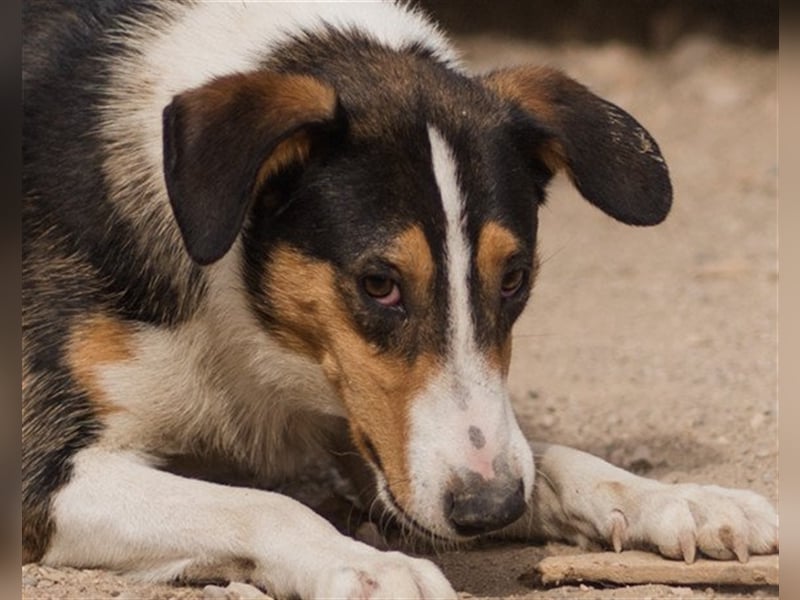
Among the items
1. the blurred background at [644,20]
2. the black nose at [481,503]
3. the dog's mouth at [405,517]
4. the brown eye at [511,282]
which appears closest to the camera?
the black nose at [481,503]

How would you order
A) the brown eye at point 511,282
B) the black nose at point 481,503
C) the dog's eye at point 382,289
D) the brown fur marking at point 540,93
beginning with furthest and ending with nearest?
the brown fur marking at point 540,93 < the brown eye at point 511,282 < the dog's eye at point 382,289 < the black nose at point 481,503

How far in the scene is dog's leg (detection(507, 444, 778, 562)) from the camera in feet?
14.4

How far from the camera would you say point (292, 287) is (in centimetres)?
429

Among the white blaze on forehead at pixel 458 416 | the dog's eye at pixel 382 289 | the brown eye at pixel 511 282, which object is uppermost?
the brown eye at pixel 511 282

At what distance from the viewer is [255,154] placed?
4.02m

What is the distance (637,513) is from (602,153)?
96cm

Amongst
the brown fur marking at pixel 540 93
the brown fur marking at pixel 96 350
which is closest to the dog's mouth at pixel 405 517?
the brown fur marking at pixel 96 350

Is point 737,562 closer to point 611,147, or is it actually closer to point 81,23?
point 611,147

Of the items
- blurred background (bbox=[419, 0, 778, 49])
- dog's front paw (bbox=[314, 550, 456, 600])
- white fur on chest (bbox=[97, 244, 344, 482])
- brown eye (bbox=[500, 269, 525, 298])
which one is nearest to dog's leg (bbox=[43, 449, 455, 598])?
dog's front paw (bbox=[314, 550, 456, 600])

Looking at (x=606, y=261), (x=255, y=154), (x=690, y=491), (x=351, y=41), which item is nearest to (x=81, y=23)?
(x=351, y=41)

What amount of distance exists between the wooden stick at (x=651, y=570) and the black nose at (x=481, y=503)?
1.95 ft

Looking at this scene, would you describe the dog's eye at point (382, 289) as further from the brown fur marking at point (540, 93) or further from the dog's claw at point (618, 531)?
the dog's claw at point (618, 531)

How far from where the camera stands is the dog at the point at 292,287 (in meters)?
4.01

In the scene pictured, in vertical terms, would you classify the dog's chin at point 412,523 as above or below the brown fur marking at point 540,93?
below
